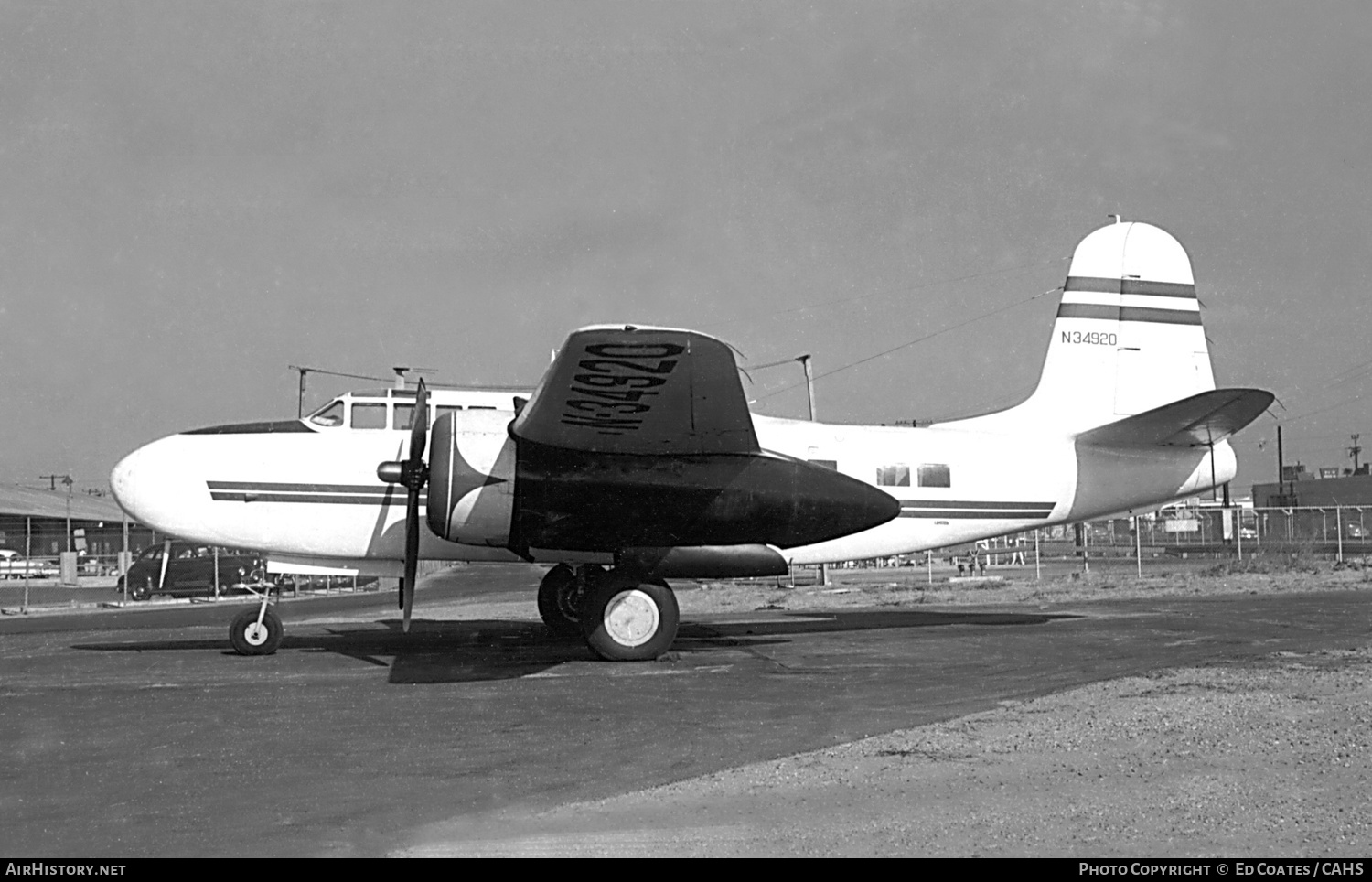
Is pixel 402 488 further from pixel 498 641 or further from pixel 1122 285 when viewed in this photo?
pixel 1122 285

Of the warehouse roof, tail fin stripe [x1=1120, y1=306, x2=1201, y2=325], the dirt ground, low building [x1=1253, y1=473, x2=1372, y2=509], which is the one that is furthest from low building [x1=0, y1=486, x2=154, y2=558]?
low building [x1=1253, y1=473, x2=1372, y2=509]

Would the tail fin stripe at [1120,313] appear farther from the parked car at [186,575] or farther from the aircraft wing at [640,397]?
the parked car at [186,575]

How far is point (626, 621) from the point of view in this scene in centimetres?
1204

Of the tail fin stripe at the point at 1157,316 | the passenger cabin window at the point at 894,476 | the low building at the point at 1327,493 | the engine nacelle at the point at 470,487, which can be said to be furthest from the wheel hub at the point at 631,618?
the low building at the point at 1327,493

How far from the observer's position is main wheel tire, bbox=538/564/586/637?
14.2 meters

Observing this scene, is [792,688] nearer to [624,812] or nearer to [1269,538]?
[624,812]

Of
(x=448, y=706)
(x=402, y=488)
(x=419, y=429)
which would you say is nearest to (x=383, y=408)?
(x=402, y=488)

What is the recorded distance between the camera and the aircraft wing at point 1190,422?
1361cm

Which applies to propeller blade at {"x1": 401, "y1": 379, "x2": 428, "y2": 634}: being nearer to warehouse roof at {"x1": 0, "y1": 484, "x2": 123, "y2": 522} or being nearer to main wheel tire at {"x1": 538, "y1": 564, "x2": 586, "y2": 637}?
main wheel tire at {"x1": 538, "y1": 564, "x2": 586, "y2": 637}

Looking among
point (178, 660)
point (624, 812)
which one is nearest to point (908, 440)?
point (178, 660)

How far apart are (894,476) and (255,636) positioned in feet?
26.0

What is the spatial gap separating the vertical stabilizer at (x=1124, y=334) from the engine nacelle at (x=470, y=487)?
26.3 feet

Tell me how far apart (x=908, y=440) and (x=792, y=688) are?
581 centimetres

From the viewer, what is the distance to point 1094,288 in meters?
16.4
